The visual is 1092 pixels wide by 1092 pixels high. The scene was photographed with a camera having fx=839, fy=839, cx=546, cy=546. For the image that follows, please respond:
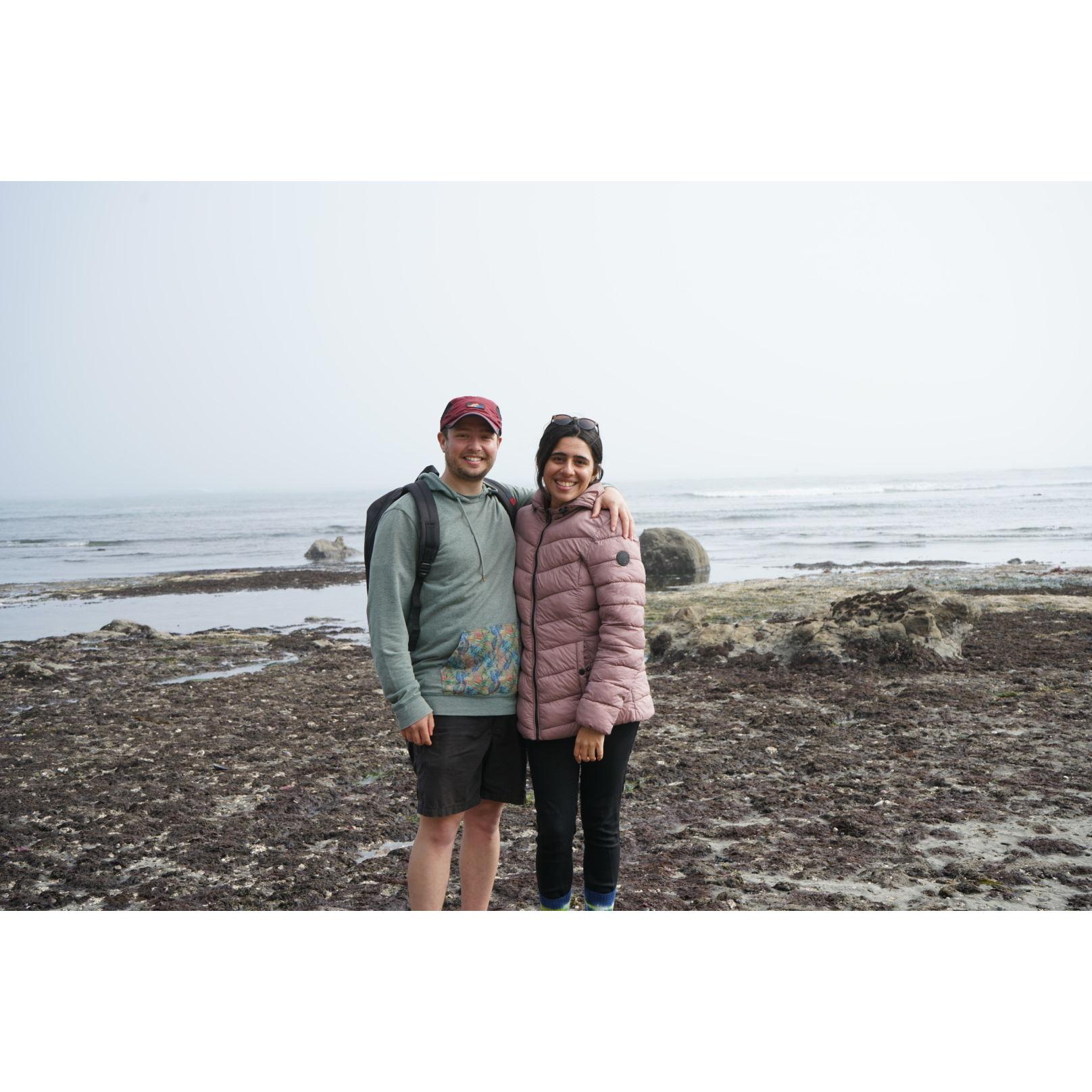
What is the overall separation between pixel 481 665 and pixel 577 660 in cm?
34

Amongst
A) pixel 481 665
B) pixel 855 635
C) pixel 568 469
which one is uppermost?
pixel 568 469

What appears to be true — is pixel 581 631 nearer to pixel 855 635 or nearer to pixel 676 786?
pixel 676 786

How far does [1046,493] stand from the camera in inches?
1906

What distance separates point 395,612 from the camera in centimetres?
285

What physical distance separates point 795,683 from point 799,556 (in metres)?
16.8

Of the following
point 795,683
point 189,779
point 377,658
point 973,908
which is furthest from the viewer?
point 795,683

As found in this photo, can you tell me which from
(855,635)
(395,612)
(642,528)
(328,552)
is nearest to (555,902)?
(395,612)

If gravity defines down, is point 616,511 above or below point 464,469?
below

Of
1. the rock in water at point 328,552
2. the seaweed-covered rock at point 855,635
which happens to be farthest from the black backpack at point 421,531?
the rock in water at point 328,552

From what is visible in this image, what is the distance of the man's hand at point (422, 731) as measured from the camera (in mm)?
2836

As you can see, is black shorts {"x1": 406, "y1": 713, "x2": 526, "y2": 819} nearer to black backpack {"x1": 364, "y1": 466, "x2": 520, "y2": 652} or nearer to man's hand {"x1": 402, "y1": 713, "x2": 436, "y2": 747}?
man's hand {"x1": 402, "y1": 713, "x2": 436, "y2": 747}

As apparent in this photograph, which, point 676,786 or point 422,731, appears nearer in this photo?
point 422,731

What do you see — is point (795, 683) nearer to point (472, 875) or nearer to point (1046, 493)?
point (472, 875)

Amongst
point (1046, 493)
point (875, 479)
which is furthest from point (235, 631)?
point (875, 479)
